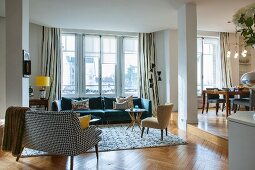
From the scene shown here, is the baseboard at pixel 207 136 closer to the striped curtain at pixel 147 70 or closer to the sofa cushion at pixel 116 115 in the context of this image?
the sofa cushion at pixel 116 115

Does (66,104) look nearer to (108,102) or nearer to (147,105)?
(108,102)

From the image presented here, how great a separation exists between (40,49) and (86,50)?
1478 millimetres

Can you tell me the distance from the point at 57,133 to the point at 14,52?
81.7 inches

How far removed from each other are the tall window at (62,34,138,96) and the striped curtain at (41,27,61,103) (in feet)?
0.85

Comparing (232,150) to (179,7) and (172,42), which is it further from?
(172,42)

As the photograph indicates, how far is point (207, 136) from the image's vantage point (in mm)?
4762

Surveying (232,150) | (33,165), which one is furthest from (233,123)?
(33,165)

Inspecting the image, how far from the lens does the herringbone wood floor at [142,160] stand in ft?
11.1

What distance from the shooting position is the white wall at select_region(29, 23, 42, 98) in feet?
23.3

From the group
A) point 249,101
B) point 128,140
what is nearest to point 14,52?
point 128,140

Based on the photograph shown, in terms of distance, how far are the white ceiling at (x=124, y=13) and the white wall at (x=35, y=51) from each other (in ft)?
1.12

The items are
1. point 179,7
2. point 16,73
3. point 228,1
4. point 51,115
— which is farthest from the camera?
point 179,7

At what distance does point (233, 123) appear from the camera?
1527 millimetres

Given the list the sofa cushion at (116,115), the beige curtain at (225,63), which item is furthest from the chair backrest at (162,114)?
the beige curtain at (225,63)
